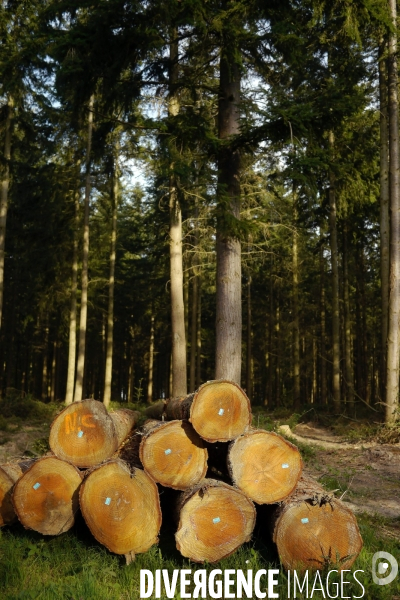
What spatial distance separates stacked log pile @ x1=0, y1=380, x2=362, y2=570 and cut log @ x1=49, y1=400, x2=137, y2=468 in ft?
0.04

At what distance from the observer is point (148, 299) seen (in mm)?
30453

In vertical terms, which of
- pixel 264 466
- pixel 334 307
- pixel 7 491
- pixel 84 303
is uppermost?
pixel 84 303

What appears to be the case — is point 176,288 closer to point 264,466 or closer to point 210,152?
point 210,152

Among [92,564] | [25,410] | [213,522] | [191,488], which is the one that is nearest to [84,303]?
[25,410]

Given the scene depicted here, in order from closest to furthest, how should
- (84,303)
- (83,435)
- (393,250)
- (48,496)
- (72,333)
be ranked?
(48,496), (83,435), (393,250), (84,303), (72,333)

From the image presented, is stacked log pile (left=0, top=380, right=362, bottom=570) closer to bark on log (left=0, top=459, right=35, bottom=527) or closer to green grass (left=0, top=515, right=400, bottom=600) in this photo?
bark on log (left=0, top=459, right=35, bottom=527)

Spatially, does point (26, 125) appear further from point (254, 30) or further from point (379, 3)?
point (379, 3)

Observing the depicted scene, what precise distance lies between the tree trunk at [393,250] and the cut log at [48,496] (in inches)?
364

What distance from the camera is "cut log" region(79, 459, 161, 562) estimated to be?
221 inches

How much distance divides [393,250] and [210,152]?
5.81 m

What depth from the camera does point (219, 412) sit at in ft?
20.4

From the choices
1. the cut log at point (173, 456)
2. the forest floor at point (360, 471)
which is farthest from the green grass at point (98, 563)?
the forest floor at point (360, 471)

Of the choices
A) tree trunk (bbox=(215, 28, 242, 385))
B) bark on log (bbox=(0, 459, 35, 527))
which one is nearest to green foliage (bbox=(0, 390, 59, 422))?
tree trunk (bbox=(215, 28, 242, 385))

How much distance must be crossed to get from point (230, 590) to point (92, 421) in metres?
2.61
